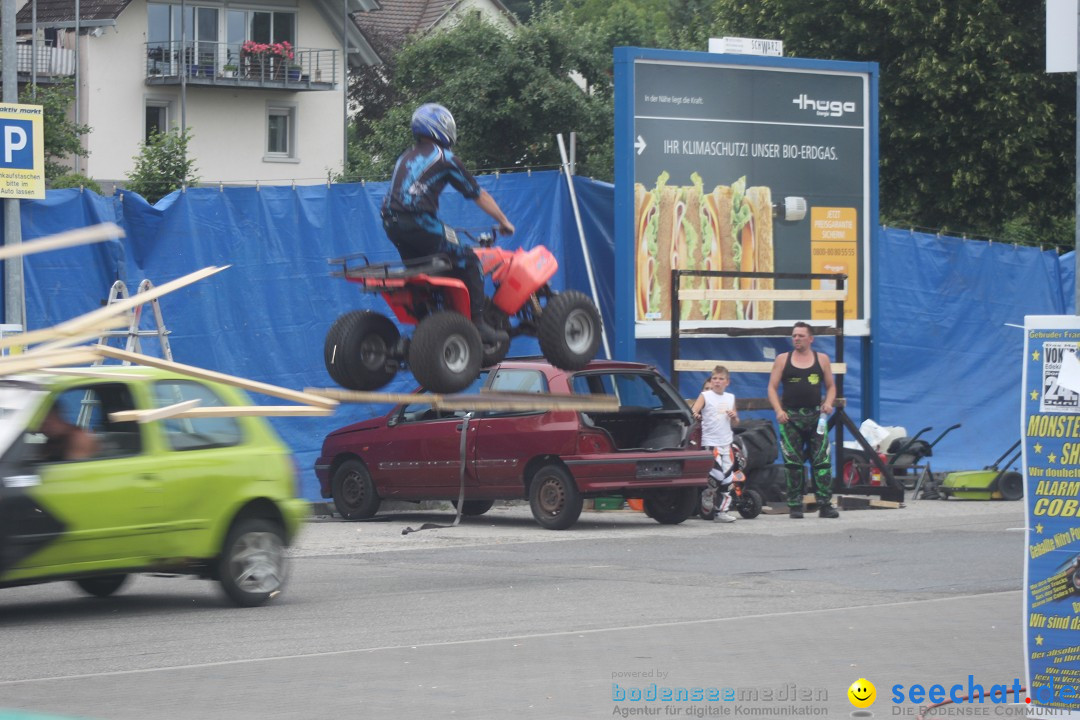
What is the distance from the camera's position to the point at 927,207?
34875 millimetres

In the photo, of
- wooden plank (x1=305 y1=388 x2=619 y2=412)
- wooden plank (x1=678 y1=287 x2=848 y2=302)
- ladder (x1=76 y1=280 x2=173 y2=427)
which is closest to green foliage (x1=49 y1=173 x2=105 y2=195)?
ladder (x1=76 y1=280 x2=173 y2=427)

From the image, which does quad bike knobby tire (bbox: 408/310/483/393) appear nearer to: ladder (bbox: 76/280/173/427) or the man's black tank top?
ladder (bbox: 76/280/173/427)

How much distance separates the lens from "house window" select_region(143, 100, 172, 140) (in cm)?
4709

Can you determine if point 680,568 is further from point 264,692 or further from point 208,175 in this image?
point 208,175

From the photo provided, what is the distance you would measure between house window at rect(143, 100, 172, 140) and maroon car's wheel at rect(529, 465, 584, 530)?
33.6m

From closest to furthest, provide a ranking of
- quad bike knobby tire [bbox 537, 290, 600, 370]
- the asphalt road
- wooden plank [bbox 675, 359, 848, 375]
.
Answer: the asphalt road < quad bike knobby tire [bbox 537, 290, 600, 370] < wooden plank [bbox 675, 359, 848, 375]

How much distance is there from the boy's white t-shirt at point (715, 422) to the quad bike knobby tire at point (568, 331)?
833cm

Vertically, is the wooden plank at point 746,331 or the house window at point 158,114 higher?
the house window at point 158,114

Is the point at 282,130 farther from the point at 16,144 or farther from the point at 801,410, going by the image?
the point at 16,144

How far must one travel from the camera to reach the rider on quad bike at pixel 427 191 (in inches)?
330

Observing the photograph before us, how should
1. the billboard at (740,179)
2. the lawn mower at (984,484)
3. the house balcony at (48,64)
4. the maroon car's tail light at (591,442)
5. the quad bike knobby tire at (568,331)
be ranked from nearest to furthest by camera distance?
1. the quad bike knobby tire at (568,331)
2. the maroon car's tail light at (591,442)
3. the billboard at (740,179)
4. the lawn mower at (984,484)
5. the house balcony at (48,64)

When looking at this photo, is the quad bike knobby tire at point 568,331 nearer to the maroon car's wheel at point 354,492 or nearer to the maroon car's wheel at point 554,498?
the maroon car's wheel at point 554,498

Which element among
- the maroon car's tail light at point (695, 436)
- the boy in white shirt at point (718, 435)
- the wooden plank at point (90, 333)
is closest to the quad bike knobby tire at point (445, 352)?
the wooden plank at point (90, 333)

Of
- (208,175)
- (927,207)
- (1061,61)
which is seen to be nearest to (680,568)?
(1061,61)
